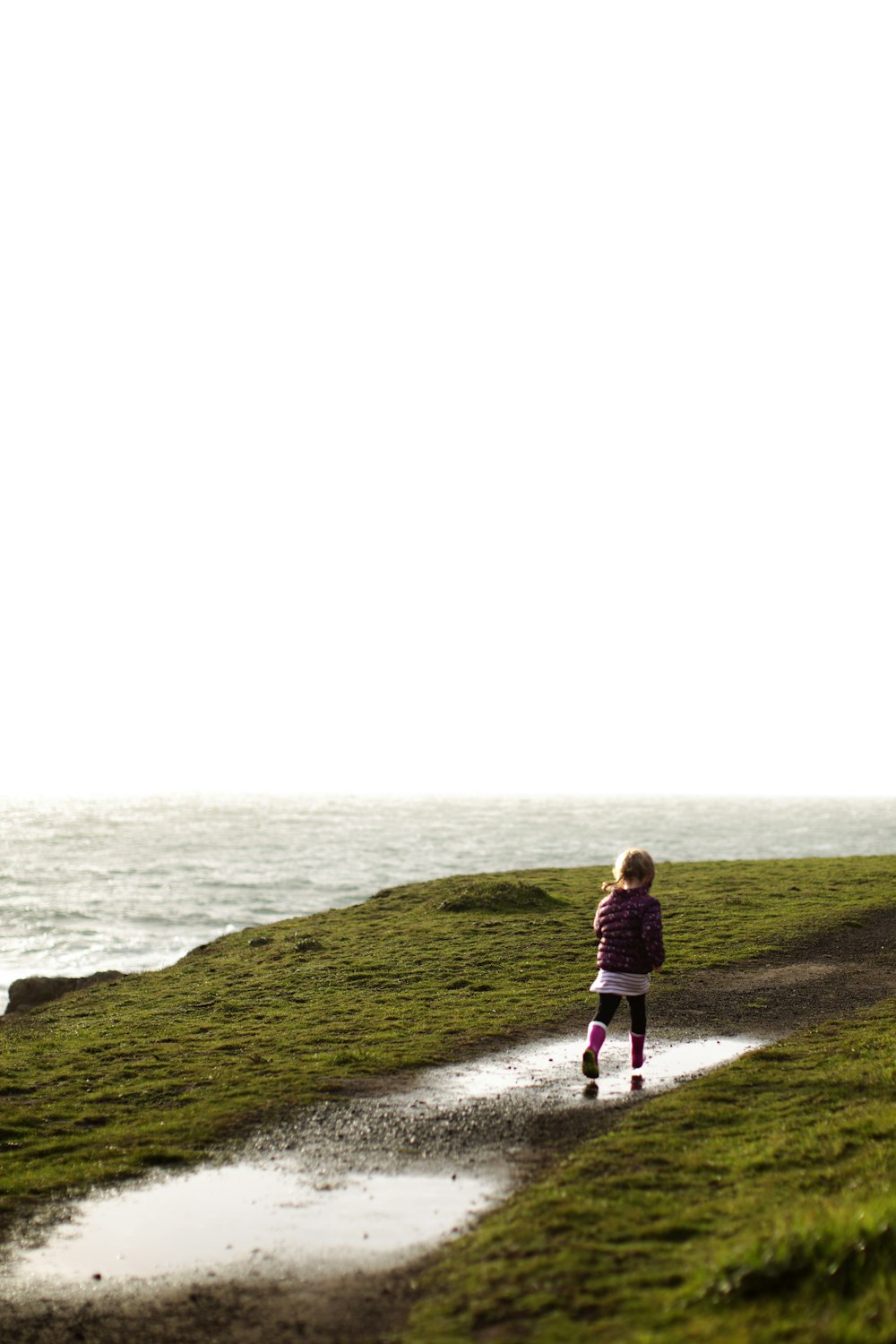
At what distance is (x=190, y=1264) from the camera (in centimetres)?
813

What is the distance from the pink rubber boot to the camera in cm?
1277

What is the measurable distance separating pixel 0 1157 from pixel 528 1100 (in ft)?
19.4

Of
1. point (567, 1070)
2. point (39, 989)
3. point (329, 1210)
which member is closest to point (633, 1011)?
point (567, 1070)

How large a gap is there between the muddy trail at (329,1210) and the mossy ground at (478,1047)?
0.58 meters

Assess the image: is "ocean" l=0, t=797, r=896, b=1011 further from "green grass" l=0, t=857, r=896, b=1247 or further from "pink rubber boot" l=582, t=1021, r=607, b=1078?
"pink rubber boot" l=582, t=1021, r=607, b=1078

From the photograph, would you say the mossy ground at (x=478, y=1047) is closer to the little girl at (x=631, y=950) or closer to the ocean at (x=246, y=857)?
the little girl at (x=631, y=950)

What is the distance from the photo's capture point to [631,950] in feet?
42.9

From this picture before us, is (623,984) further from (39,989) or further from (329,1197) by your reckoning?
(39,989)

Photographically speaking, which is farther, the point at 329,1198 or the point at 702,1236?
the point at 329,1198

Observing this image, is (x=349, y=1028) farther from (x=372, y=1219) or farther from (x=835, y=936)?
(x=835, y=936)

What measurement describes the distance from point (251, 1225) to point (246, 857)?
2772 inches

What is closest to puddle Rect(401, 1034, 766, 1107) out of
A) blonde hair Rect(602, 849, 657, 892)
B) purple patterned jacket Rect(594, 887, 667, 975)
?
purple patterned jacket Rect(594, 887, 667, 975)

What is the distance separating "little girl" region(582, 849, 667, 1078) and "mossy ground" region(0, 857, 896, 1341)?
1.34 metres

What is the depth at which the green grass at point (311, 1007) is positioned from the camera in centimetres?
1191
